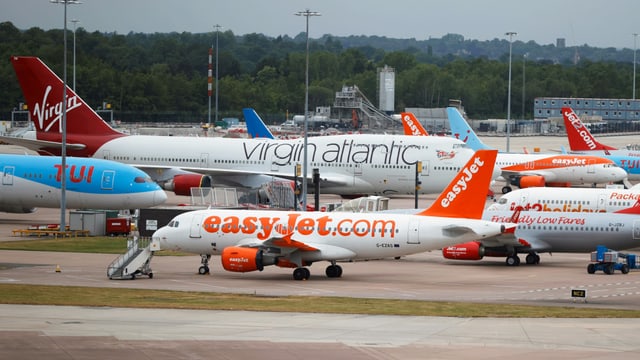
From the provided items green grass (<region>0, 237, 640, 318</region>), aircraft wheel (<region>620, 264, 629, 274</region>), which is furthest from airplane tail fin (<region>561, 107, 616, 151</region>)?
green grass (<region>0, 237, 640, 318</region>)

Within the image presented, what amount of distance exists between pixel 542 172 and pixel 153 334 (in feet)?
237

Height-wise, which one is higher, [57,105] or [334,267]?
[57,105]

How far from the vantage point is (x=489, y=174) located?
51969 mm

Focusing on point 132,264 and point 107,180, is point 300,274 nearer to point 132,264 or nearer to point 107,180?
point 132,264

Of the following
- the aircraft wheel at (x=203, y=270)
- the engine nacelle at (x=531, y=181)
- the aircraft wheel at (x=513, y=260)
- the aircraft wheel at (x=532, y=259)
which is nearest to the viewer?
the aircraft wheel at (x=203, y=270)

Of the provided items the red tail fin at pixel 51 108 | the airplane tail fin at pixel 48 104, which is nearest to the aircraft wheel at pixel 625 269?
the airplane tail fin at pixel 48 104

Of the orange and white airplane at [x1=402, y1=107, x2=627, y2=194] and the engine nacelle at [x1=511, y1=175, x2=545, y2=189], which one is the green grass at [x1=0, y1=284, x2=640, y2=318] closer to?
the engine nacelle at [x1=511, y1=175, x2=545, y2=189]

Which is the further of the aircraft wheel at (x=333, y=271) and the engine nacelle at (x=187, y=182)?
the engine nacelle at (x=187, y=182)

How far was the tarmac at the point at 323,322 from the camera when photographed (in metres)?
33.7

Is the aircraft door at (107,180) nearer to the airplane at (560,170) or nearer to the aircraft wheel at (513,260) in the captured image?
the aircraft wheel at (513,260)

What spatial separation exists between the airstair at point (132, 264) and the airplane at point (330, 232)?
0.68 meters

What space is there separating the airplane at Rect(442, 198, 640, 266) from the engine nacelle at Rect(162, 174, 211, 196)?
2575cm

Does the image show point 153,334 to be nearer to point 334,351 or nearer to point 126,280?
point 334,351

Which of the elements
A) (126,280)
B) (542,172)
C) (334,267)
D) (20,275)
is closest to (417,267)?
(334,267)
